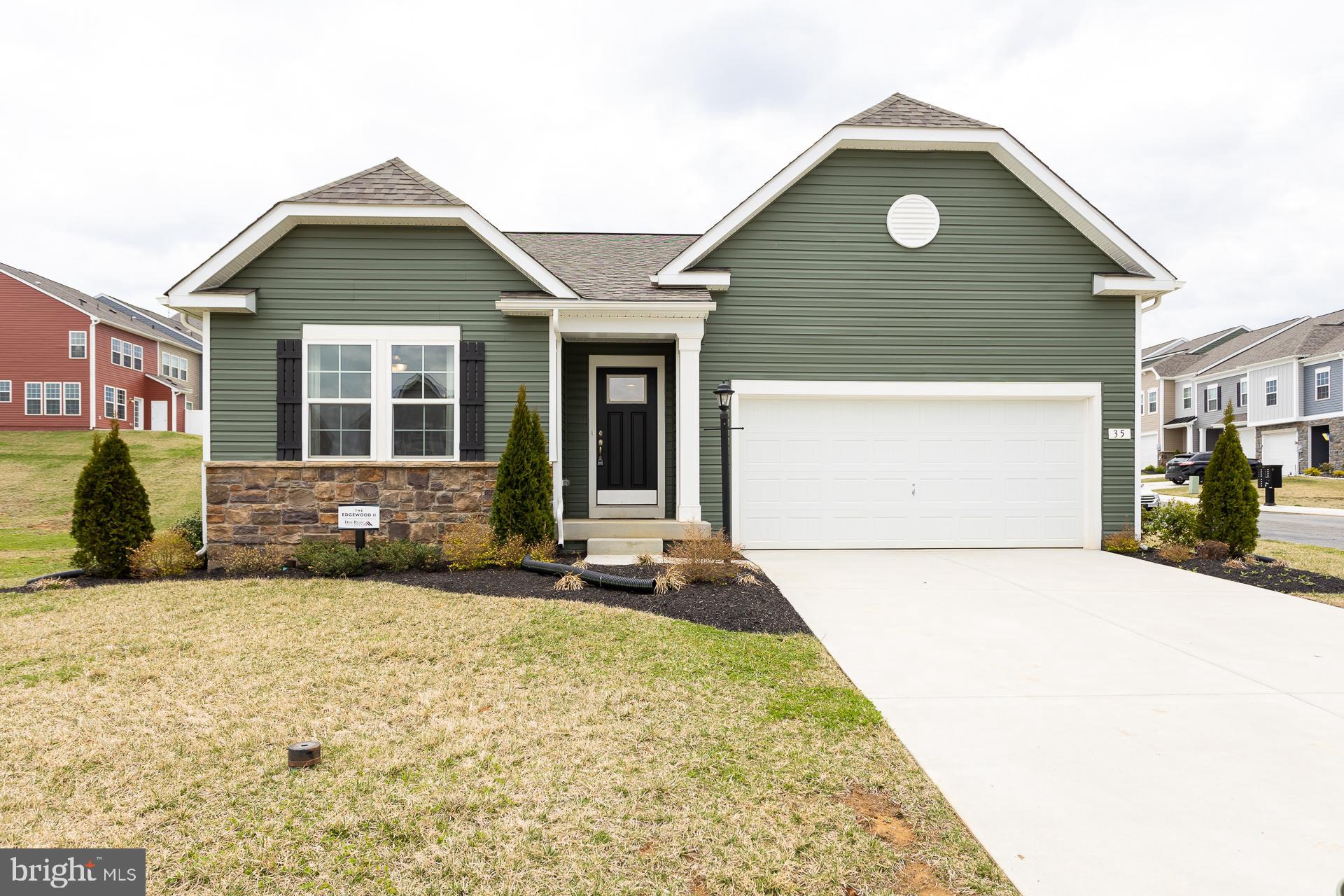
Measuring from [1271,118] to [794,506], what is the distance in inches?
Result: 896

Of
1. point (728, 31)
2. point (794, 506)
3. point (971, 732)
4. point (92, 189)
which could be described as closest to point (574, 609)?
point (971, 732)

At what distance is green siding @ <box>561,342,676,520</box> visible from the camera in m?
11.1

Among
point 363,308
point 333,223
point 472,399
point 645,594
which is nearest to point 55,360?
point 333,223

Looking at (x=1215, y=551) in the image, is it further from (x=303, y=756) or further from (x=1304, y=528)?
(x=303, y=756)

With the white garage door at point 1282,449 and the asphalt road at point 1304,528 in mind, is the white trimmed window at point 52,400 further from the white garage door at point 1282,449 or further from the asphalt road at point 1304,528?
the white garage door at point 1282,449

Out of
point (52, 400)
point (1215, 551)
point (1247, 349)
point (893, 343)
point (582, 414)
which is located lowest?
point (1215, 551)

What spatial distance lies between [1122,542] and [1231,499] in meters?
1.46

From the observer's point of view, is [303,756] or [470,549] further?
[470,549]

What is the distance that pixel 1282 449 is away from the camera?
105 feet

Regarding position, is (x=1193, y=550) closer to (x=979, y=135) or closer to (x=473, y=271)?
(x=979, y=135)

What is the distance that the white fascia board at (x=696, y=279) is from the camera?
993cm

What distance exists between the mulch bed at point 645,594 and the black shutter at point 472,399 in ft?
5.70

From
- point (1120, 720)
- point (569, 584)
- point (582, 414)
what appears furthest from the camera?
point (582, 414)

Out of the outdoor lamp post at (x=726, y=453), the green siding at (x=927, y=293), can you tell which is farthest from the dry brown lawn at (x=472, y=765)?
the green siding at (x=927, y=293)
